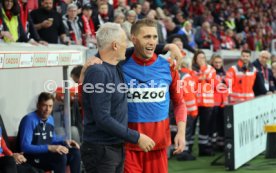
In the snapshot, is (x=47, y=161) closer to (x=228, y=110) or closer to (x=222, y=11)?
(x=228, y=110)

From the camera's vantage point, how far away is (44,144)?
8.54 m

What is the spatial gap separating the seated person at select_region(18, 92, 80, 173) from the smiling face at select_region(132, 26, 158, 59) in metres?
2.97

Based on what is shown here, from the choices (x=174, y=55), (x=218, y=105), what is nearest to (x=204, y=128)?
(x=218, y=105)

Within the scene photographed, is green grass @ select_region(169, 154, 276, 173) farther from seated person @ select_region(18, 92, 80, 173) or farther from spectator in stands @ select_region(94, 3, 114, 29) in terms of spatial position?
spectator in stands @ select_region(94, 3, 114, 29)

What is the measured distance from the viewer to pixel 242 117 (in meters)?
11.0

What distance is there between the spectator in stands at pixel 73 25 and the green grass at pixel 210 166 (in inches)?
136

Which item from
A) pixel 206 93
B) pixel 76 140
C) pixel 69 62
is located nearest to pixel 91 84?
pixel 69 62

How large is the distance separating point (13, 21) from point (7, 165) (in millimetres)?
4871

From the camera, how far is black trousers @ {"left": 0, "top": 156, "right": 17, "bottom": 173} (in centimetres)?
726

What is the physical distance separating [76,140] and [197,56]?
12.6 feet

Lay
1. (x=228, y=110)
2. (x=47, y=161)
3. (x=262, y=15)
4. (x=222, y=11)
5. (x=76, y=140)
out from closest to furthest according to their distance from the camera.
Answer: (x=47, y=161) → (x=76, y=140) → (x=228, y=110) → (x=222, y=11) → (x=262, y=15)

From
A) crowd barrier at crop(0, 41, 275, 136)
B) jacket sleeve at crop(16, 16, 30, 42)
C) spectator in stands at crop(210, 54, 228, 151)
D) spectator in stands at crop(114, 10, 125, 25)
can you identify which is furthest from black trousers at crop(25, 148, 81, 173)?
spectator in stands at crop(114, 10, 125, 25)

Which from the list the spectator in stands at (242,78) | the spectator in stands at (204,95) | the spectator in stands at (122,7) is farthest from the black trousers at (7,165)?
the spectator in stands at (122,7)

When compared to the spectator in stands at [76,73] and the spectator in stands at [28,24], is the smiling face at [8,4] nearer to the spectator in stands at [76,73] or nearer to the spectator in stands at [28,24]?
the spectator in stands at [28,24]
